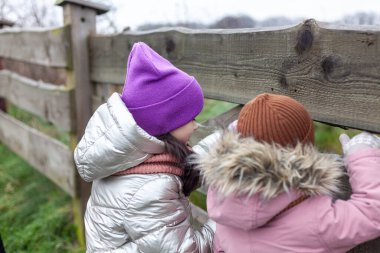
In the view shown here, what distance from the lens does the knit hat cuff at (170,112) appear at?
1.82 m

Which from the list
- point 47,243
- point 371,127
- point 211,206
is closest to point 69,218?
point 47,243

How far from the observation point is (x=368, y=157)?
1396 millimetres

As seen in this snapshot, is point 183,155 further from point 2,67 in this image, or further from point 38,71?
point 2,67

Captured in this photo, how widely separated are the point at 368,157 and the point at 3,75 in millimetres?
4835

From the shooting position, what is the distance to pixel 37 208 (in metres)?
4.39

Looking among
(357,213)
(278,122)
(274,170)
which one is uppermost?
(278,122)

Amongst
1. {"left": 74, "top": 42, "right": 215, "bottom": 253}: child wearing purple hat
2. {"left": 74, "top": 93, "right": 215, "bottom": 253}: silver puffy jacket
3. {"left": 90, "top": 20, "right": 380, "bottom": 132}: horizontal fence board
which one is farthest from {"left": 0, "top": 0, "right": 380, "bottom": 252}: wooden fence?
{"left": 74, "top": 93, "right": 215, "bottom": 253}: silver puffy jacket

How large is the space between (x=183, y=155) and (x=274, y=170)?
0.60 m

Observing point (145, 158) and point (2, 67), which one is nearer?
point (145, 158)

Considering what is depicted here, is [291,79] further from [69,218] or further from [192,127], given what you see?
[69,218]

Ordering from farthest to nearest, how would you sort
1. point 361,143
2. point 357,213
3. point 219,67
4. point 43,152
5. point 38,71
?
point 38,71 → point 43,152 → point 219,67 → point 361,143 → point 357,213

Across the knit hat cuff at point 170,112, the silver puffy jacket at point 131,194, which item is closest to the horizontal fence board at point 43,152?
the silver puffy jacket at point 131,194

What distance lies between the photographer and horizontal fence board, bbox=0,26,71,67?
355 cm

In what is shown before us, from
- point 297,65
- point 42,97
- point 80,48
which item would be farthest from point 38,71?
point 297,65
